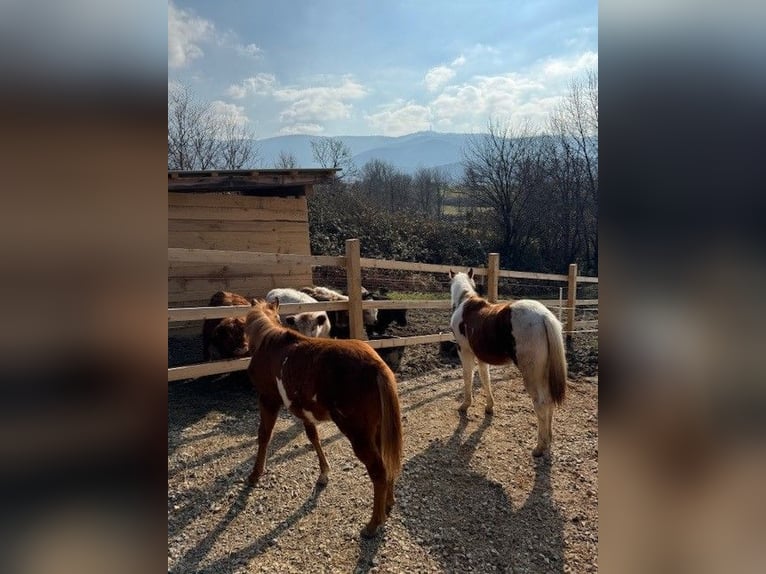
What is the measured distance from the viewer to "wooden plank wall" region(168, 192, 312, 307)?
6438mm

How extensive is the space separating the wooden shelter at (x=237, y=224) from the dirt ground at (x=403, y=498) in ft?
7.44

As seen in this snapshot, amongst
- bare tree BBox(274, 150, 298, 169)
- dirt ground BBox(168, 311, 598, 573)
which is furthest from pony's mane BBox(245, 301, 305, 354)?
bare tree BBox(274, 150, 298, 169)

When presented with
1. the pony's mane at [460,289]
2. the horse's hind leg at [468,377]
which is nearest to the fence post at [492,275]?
the pony's mane at [460,289]

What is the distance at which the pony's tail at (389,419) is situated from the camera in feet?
8.55

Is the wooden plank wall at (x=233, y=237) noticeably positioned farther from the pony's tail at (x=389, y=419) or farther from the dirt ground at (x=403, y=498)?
the pony's tail at (x=389, y=419)

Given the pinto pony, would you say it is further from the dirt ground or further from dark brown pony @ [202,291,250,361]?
dark brown pony @ [202,291,250,361]

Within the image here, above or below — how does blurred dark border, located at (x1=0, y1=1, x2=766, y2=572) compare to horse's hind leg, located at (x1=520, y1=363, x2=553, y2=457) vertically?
above

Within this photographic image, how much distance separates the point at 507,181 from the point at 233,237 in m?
17.3

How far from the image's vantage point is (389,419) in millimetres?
2627

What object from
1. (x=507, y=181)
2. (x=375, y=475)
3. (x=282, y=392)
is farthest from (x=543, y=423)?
(x=507, y=181)

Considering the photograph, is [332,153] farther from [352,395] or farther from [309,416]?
[352,395]

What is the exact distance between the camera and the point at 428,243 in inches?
757
